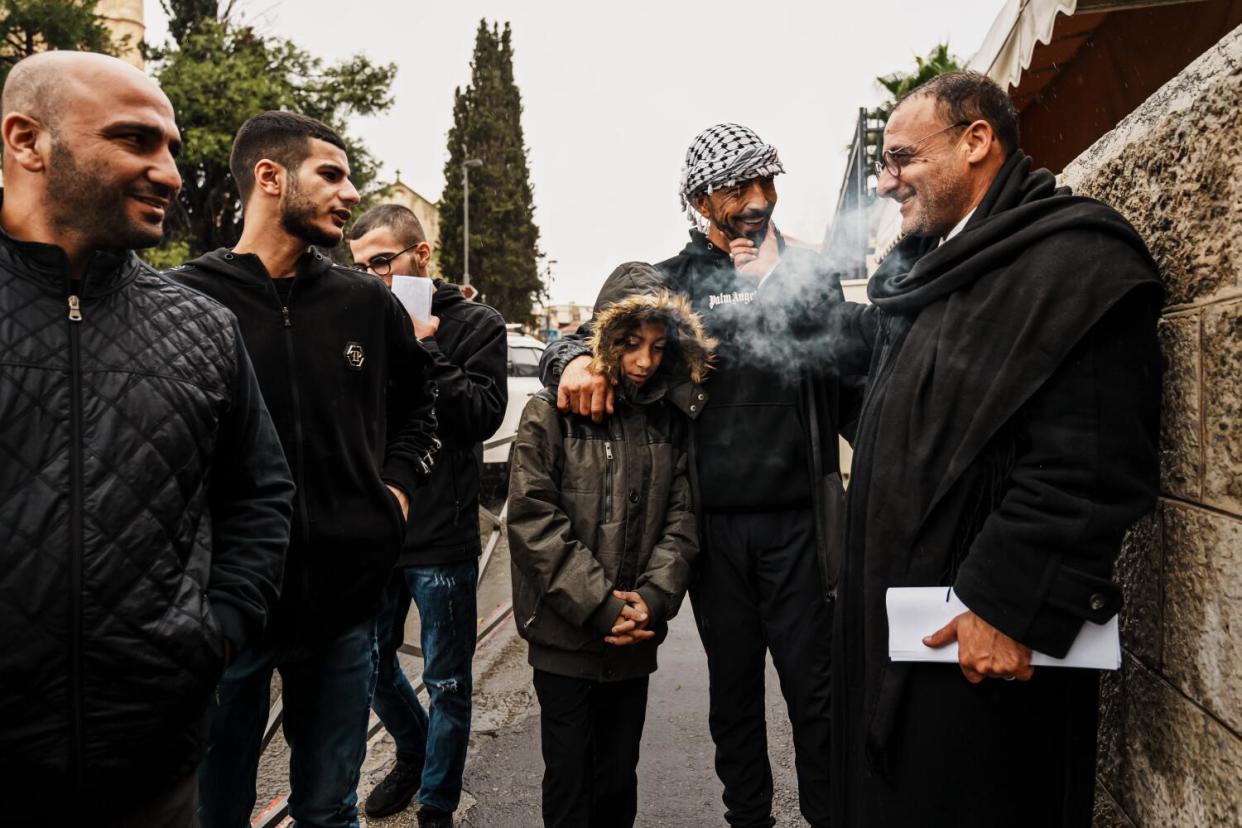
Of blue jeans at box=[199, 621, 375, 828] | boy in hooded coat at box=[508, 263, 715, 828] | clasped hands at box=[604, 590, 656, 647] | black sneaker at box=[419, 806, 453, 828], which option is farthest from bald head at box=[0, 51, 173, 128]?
black sneaker at box=[419, 806, 453, 828]

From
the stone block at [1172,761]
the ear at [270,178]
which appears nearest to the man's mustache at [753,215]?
the ear at [270,178]

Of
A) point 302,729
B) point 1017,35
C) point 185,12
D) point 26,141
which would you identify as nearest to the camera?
point 26,141

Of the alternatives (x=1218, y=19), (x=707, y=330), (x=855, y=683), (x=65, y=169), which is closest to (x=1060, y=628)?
(x=855, y=683)

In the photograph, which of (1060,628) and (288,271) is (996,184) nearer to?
(1060,628)

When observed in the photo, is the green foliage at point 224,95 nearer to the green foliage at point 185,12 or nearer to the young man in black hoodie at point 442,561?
the green foliage at point 185,12

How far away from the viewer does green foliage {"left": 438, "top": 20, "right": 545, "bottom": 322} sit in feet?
151

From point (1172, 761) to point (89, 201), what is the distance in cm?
242

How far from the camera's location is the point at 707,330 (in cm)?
287

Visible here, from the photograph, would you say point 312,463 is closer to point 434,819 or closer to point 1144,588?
point 434,819

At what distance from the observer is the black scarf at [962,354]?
5.25ft

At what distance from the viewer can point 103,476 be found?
4.79ft

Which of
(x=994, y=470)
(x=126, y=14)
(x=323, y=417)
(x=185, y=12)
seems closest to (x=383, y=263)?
(x=323, y=417)

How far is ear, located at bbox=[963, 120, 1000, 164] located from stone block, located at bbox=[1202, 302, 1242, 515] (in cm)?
58

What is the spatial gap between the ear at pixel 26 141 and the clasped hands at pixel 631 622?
1.81m
